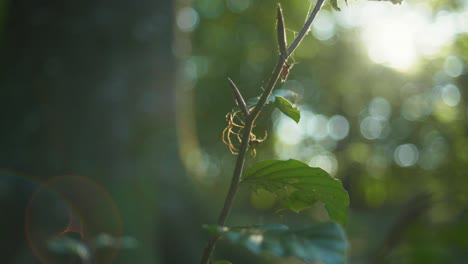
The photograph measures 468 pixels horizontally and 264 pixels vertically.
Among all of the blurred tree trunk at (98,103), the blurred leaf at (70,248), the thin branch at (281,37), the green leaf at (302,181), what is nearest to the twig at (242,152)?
the thin branch at (281,37)

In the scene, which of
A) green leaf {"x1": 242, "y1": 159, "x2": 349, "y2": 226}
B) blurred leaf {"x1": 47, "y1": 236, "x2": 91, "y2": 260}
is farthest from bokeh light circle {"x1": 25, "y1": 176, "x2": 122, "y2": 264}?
green leaf {"x1": 242, "y1": 159, "x2": 349, "y2": 226}

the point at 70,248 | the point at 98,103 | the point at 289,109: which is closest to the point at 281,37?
the point at 289,109

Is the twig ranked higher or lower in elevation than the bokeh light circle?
lower

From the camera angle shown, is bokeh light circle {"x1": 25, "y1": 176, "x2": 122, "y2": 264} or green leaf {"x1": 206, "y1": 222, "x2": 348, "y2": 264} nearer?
green leaf {"x1": 206, "y1": 222, "x2": 348, "y2": 264}

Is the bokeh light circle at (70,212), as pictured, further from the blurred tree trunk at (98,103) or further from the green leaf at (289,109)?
the green leaf at (289,109)

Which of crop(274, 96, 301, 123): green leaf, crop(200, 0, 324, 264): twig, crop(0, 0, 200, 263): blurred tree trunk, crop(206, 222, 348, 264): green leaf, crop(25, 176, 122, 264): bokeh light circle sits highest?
crop(0, 0, 200, 263): blurred tree trunk

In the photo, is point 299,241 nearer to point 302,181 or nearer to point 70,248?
point 302,181

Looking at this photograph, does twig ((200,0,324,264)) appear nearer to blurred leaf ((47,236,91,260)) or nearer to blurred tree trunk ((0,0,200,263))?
blurred leaf ((47,236,91,260))
